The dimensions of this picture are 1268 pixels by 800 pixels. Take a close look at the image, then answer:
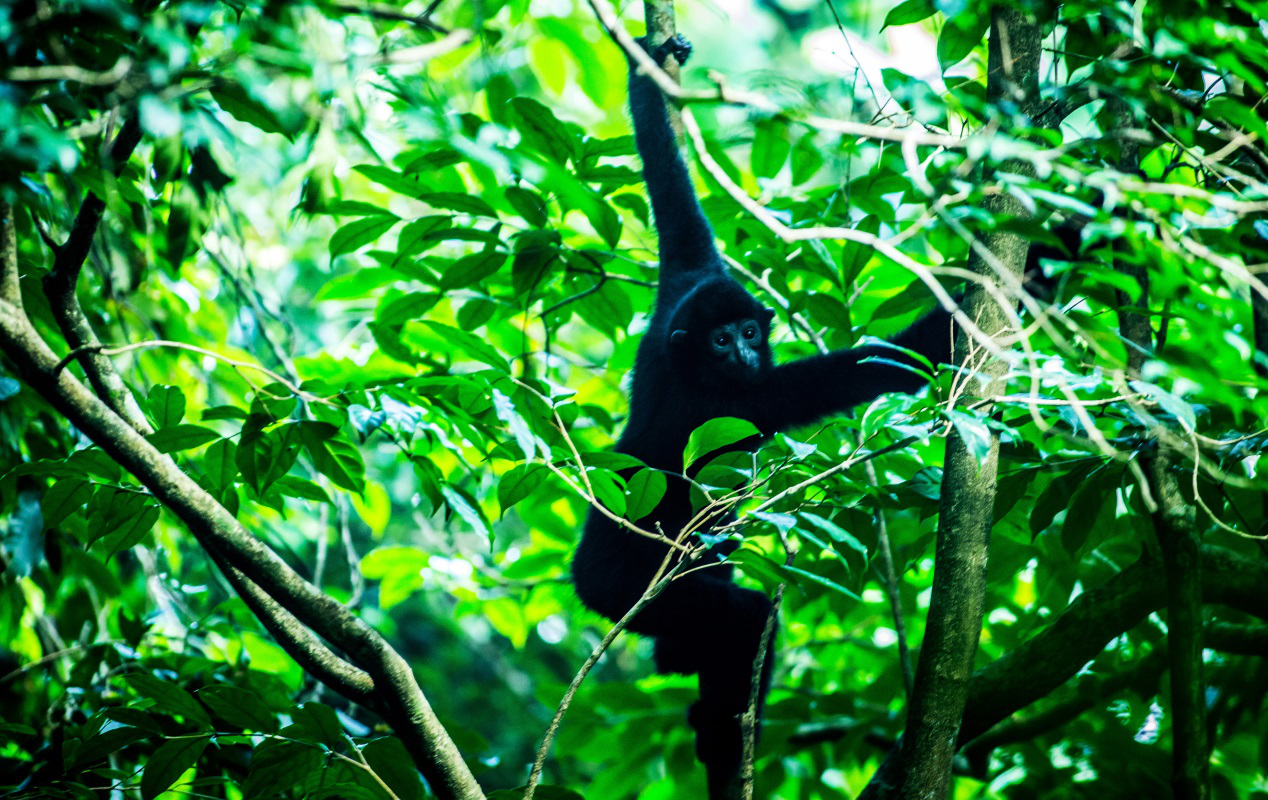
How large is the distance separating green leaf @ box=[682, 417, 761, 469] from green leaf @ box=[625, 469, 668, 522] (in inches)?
4.1

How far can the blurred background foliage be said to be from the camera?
71.7 inches

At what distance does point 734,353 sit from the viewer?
15.3 ft

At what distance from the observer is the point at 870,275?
11.7 feet

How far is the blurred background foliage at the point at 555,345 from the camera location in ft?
5.97

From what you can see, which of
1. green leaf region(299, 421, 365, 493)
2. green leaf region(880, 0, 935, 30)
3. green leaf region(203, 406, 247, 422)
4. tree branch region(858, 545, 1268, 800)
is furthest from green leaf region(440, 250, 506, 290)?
tree branch region(858, 545, 1268, 800)

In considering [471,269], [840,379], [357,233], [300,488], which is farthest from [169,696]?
[840,379]

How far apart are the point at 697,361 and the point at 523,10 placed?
6.45ft

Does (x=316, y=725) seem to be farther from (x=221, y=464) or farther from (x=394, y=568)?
(x=394, y=568)

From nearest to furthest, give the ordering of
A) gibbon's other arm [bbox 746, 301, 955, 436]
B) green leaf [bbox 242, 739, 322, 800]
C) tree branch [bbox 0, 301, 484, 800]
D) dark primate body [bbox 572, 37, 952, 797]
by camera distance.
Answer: tree branch [bbox 0, 301, 484, 800] < green leaf [bbox 242, 739, 322, 800] < gibbon's other arm [bbox 746, 301, 955, 436] < dark primate body [bbox 572, 37, 952, 797]

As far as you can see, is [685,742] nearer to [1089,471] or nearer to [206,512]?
[1089,471]

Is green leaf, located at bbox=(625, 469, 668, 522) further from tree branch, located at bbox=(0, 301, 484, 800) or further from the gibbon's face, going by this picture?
the gibbon's face

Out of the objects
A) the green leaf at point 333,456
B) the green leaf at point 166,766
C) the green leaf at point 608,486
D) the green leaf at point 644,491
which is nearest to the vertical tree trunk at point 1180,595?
the green leaf at point 644,491

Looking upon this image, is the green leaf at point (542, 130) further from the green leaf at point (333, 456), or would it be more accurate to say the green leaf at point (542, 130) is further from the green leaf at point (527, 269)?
the green leaf at point (333, 456)

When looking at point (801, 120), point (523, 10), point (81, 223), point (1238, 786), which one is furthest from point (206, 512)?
point (1238, 786)
